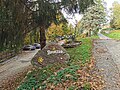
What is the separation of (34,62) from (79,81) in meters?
3.77

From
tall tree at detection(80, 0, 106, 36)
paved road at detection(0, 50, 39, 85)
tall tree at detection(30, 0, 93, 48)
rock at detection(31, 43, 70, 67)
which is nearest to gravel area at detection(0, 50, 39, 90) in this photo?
paved road at detection(0, 50, 39, 85)

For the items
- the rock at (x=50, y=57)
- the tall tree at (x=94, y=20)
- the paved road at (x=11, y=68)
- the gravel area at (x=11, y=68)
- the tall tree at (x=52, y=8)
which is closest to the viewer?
the rock at (x=50, y=57)

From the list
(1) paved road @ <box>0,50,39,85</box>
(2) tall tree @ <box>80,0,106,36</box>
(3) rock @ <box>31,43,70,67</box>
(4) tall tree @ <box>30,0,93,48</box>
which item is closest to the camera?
(3) rock @ <box>31,43,70,67</box>

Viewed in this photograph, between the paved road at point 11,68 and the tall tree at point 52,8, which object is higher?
the tall tree at point 52,8

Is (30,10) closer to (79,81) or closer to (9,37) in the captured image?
(9,37)

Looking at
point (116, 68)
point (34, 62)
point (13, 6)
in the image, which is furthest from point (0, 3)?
point (116, 68)

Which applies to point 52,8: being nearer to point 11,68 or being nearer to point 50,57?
point 50,57

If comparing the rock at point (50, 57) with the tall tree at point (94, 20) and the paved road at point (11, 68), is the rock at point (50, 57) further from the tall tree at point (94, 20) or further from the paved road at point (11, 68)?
the tall tree at point (94, 20)

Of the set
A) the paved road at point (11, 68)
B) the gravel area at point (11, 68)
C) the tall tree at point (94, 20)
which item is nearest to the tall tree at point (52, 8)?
the gravel area at point (11, 68)

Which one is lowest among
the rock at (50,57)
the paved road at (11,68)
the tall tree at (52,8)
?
the paved road at (11,68)

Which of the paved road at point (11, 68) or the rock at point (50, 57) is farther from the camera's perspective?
the paved road at point (11, 68)

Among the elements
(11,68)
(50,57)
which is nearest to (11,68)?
(11,68)

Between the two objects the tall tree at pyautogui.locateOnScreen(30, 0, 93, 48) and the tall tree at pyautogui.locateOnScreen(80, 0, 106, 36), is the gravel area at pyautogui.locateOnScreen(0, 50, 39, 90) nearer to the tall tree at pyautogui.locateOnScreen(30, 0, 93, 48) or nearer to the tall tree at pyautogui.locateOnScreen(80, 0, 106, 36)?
the tall tree at pyautogui.locateOnScreen(30, 0, 93, 48)

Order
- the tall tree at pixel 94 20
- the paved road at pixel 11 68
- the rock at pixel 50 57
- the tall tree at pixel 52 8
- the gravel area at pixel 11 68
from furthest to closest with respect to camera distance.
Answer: the tall tree at pixel 94 20, the paved road at pixel 11 68, the gravel area at pixel 11 68, the tall tree at pixel 52 8, the rock at pixel 50 57
